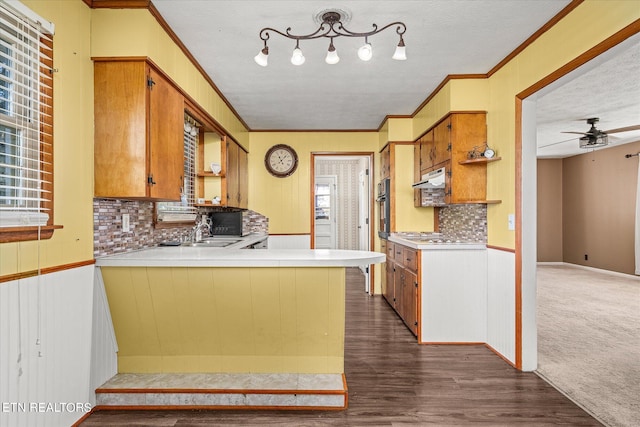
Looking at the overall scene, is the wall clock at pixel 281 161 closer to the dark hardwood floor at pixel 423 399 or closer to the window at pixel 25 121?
the dark hardwood floor at pixel 423 399

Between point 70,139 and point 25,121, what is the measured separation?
231 mm

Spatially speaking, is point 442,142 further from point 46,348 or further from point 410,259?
point 46,348

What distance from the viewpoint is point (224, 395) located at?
2.15 meters

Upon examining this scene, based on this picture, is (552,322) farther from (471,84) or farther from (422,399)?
(471,84)

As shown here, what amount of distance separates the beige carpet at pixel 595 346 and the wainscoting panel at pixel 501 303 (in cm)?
29

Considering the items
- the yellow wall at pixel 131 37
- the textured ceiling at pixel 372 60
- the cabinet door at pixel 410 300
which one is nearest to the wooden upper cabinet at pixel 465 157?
the textured ceiling at pixel 372 60

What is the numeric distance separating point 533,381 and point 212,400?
224 cm

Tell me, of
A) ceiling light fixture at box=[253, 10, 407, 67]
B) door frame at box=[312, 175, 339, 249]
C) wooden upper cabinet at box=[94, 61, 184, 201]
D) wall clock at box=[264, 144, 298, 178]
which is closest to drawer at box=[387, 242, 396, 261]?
wall clock at box=[264, 144, 298, 178]

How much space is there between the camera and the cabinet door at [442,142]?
3.30 metres

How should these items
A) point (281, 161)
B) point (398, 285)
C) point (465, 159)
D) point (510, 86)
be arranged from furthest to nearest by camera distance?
point (281, 161), point (398, 285), point (465, 159), point (510, 86)

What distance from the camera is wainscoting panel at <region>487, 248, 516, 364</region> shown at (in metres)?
2.77

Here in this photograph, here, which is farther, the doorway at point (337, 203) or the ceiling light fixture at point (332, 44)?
the doorway at point (337, 203)

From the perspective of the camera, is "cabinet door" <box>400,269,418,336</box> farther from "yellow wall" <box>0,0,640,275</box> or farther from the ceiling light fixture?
the ceiling light fixture

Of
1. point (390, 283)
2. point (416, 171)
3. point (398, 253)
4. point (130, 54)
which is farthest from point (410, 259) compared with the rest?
point (130, 54)
